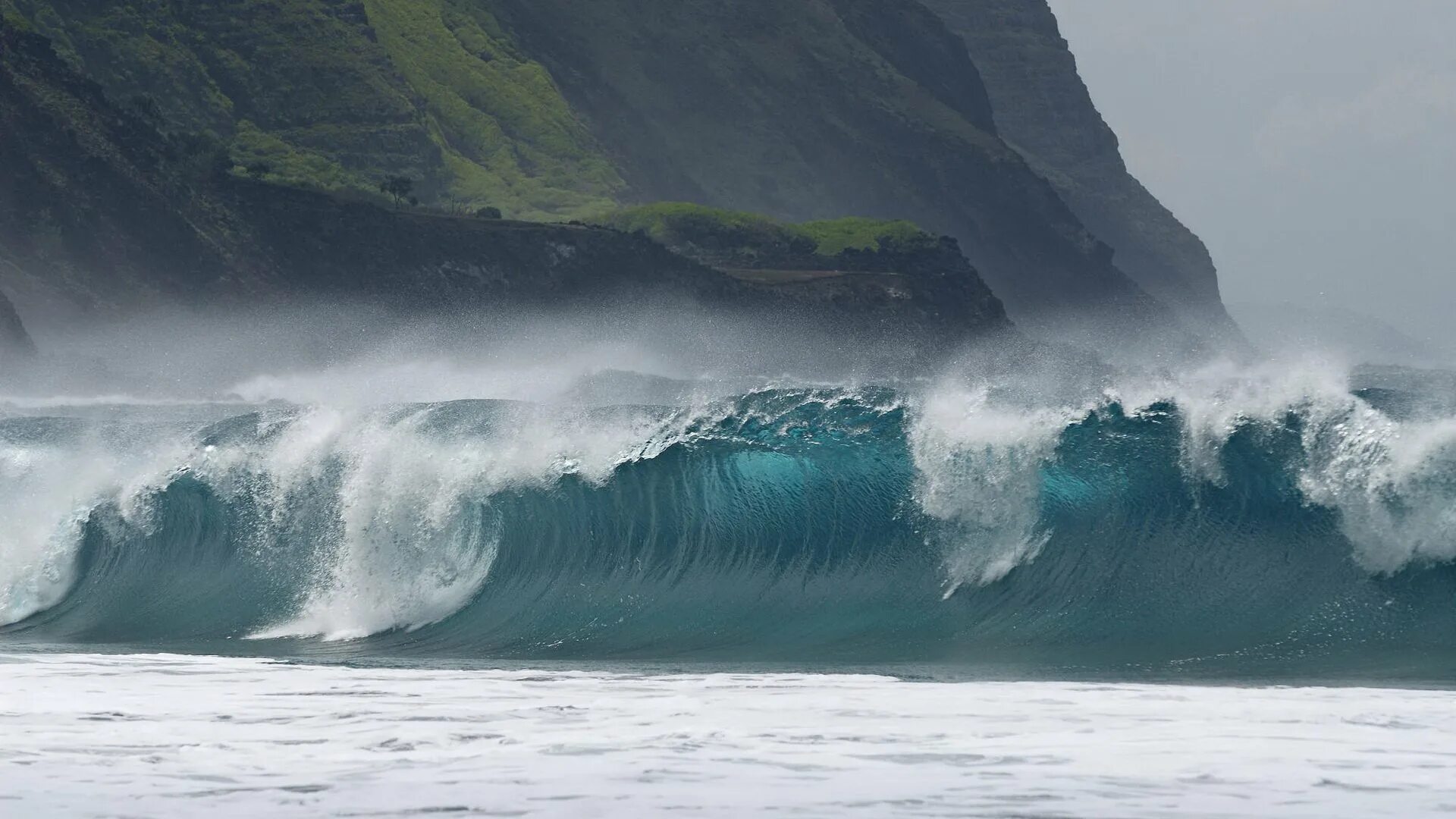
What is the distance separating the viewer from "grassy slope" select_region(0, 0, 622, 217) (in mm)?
116375

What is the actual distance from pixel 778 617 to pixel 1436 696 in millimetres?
6167

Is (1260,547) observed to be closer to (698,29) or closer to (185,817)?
(185,817)

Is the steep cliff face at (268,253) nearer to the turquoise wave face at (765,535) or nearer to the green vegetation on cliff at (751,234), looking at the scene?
the green vegetation on cliff at (751,234)

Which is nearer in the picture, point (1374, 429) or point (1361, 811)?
point (1361, 811)

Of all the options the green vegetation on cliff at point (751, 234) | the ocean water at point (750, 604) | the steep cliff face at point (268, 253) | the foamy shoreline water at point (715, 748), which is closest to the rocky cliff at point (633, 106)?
the green vegetation on cliff at point (751, 234)

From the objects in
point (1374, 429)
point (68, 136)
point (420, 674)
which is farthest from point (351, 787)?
point (68, 136)

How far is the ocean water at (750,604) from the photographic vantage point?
965cm

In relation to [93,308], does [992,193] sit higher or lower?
higher

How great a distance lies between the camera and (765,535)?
60.7ft

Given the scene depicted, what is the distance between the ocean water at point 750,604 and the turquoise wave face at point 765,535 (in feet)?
0.15

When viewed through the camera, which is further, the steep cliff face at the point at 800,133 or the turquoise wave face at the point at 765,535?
the steep cliff face at the point at 800,133

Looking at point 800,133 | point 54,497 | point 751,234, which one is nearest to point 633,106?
point 800,133

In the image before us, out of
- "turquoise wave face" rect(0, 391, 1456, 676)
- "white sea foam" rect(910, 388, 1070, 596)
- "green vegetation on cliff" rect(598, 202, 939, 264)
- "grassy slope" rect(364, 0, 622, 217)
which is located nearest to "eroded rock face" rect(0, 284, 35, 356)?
"turquoise wave face" rect(0, 391, 1456, 676)

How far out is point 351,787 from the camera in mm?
9312
